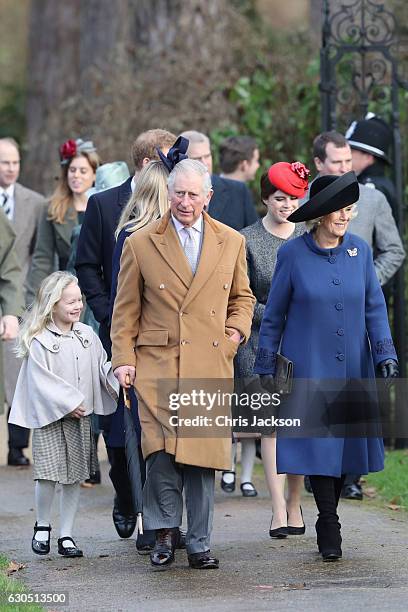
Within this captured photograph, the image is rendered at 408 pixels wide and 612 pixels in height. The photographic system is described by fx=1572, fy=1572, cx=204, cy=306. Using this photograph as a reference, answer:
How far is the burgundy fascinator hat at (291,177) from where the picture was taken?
8023 millimetres

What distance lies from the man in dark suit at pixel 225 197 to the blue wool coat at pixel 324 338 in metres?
2.29

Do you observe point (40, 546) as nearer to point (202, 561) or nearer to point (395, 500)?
point (202, 561)

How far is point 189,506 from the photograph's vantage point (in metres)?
7.05

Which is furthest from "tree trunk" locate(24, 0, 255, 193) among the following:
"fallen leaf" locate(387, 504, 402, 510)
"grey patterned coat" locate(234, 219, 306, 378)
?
"fallen leaf" locate(387, 504, 402, 510)

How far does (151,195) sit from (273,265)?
3.69 feet

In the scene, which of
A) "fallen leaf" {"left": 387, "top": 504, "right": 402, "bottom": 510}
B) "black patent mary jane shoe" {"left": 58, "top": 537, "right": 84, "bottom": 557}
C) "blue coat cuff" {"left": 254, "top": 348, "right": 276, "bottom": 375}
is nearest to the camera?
"blue coat cuff" {"left": 254, "top": 348, "right": 276, "bottom": 375}

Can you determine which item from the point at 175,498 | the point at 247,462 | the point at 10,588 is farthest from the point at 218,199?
the point at 10,588

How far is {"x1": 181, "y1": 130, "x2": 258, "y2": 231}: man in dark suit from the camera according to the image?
9570 mm

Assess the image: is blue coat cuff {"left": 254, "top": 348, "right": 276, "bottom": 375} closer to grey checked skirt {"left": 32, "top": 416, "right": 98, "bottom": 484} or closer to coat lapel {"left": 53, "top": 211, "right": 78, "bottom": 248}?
grey checked skirt {"left": 32, "top": 416, "right": 98, "bottom": 484}

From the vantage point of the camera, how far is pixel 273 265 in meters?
8.35

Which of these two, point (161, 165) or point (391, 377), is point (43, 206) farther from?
point (391, 377)

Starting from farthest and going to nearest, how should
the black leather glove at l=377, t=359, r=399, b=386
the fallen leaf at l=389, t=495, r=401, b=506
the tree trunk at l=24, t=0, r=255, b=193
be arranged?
the tree trunk at l=24, t=0, r=255, b=193
the fallen leaf at l=389, t=495, r=401, b=506
the black leather glove at l=377, t=359, r=399, b=386

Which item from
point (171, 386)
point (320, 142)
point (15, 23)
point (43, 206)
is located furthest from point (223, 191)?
point (15, 23)

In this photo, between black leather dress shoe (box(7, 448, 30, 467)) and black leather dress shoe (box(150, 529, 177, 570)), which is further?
black leather dress shoe (box(7, 448, 30, 467))
